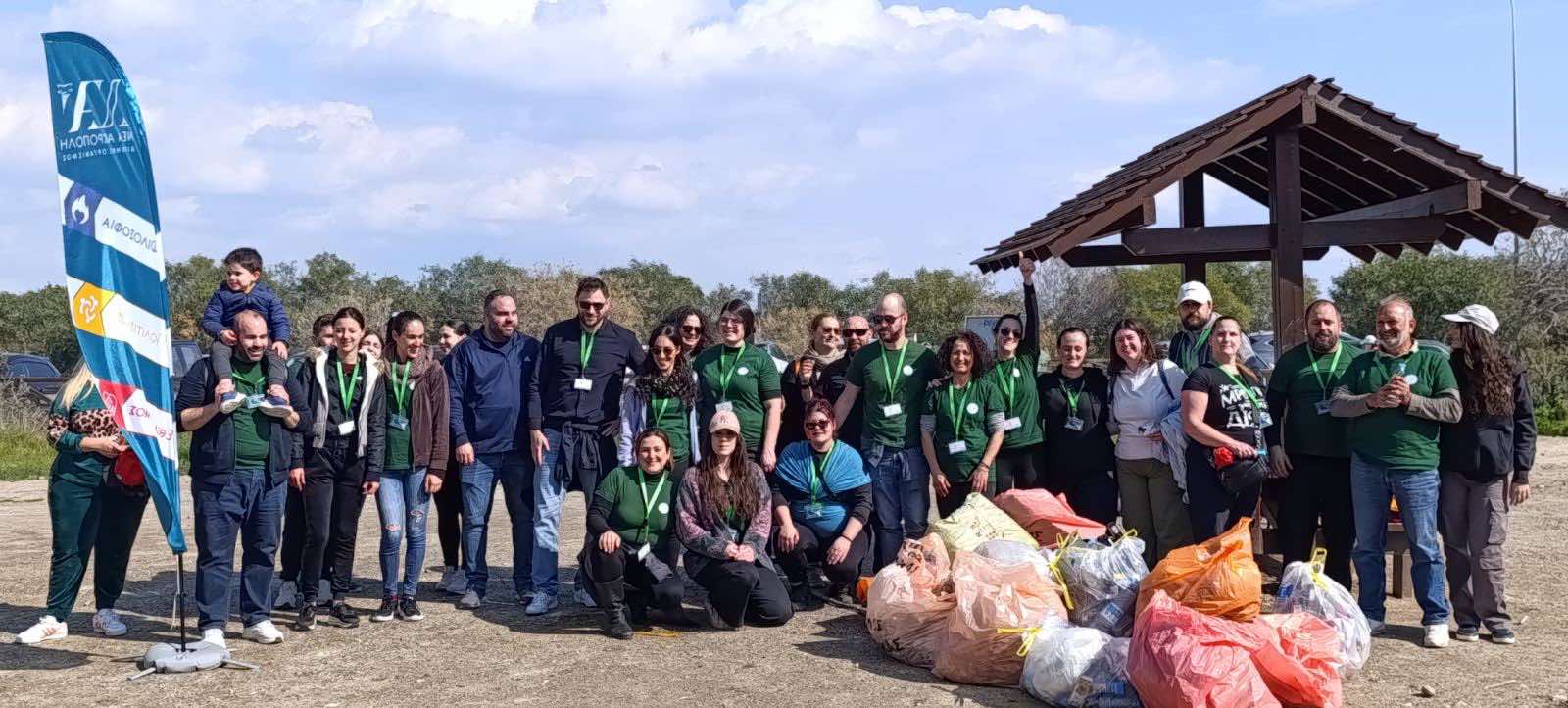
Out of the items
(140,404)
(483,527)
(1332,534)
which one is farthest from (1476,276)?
(140,404)

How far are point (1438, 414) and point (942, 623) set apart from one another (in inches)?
104

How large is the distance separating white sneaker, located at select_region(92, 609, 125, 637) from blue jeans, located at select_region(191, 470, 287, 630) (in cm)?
74

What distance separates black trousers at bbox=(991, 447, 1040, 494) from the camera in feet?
24.6

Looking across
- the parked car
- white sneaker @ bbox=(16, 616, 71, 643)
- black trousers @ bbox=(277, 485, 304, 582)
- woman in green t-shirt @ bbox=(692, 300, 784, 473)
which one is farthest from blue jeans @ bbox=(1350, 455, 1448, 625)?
the parked car

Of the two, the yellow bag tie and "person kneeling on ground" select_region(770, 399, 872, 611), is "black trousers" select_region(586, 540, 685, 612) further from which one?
the yellow bag tie

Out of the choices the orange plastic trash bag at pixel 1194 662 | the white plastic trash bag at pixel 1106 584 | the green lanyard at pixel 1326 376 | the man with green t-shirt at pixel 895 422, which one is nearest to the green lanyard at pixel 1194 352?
the green lanyard at pixel 1326 376

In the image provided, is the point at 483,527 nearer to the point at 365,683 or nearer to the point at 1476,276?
the point at 365,683

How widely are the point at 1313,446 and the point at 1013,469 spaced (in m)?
1.67

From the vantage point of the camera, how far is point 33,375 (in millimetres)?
23234

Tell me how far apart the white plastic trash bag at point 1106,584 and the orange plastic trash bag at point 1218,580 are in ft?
0.58

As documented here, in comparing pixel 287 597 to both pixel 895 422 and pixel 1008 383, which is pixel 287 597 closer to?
pixel 895 422

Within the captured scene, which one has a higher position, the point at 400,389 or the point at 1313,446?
the point at 400,389

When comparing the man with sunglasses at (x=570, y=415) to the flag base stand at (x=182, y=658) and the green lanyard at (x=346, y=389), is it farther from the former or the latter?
the flag base stand at (x=182, y=658)

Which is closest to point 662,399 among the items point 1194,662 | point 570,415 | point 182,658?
point 570,415
